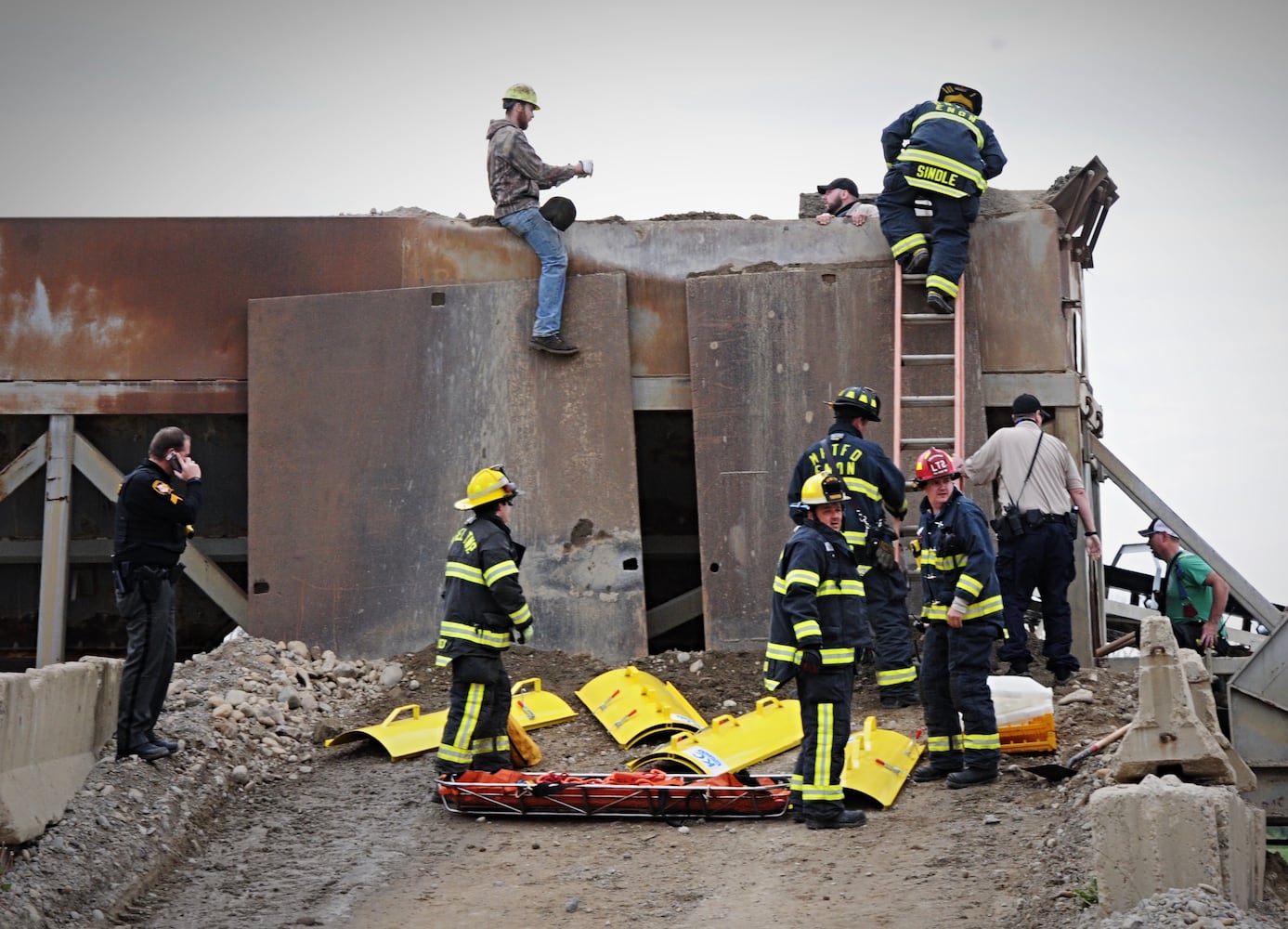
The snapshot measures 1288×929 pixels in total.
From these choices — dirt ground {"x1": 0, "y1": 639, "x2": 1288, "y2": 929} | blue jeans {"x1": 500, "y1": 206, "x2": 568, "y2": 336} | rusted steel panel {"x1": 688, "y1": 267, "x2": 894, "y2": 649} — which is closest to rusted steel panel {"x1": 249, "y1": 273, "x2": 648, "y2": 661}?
blue jeans {"x1": 500, "y1": 206, "x2": 568, "y2": 336}

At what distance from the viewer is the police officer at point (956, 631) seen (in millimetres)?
7695

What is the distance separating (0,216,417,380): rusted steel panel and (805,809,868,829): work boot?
6.15 m

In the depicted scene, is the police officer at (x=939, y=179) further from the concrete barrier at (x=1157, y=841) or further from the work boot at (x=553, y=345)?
the concrete barrier at (x=1157, y=841)

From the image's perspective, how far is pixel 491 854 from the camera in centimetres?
705

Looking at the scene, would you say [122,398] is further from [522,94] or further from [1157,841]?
[1157,841]

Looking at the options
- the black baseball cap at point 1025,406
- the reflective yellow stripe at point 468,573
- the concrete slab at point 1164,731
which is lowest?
the concrete slab at point 1164,731

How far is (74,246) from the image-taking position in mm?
11719

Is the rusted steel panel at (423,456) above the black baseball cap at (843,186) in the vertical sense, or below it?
below

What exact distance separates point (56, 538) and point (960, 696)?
7.37 meters

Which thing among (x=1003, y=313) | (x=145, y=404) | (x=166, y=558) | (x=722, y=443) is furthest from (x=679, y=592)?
(x=166, y=558)

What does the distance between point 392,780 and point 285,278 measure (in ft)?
15.9

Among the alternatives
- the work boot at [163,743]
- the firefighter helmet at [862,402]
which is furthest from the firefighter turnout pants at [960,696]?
the work boot at [163,743]

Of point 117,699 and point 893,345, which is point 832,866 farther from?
point 893,345

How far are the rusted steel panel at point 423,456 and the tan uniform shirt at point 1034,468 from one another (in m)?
2.74
